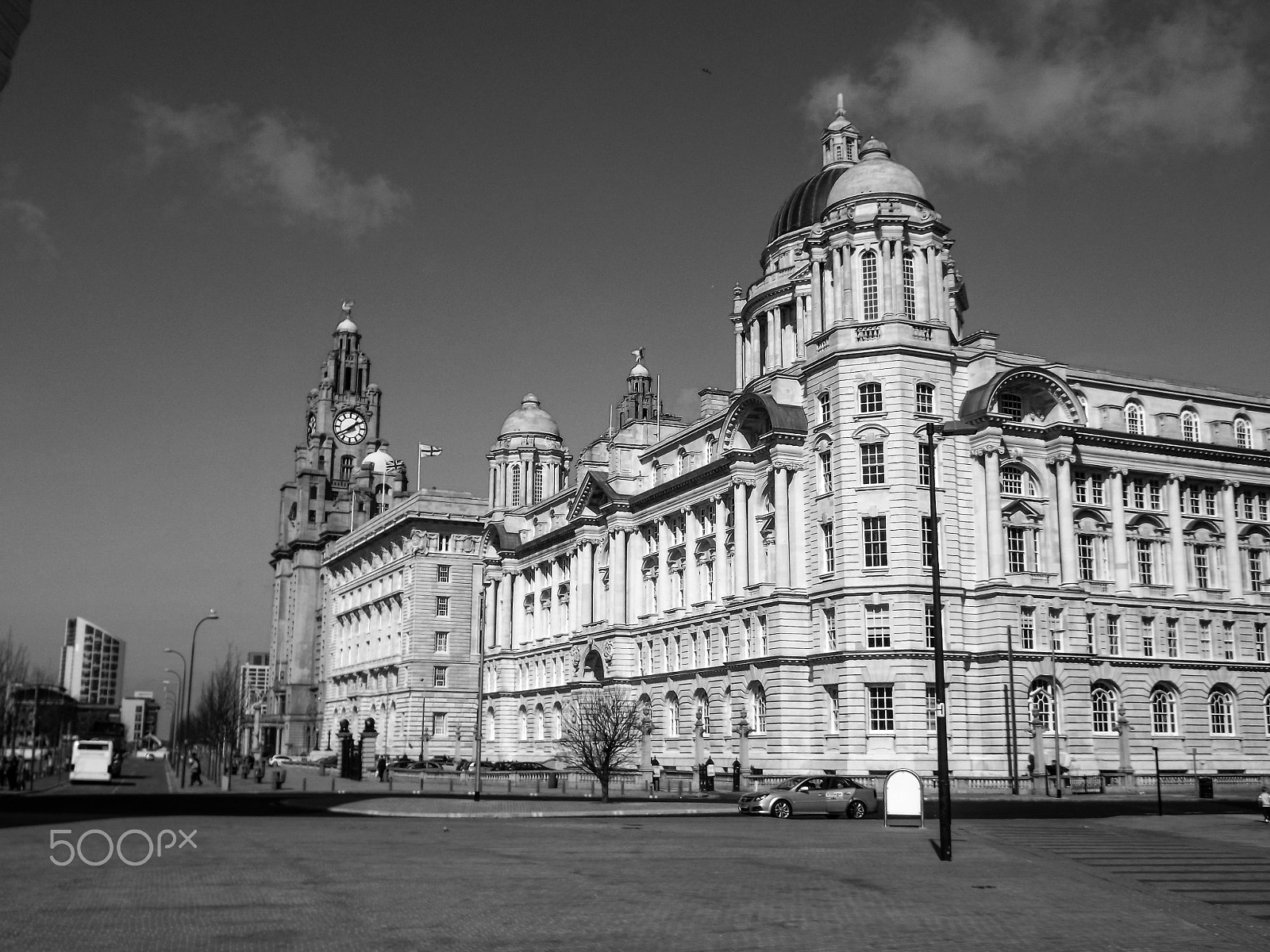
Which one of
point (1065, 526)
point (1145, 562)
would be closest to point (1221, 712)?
point (1145, 562)

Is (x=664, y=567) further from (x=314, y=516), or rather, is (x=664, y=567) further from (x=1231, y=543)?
(x=314, y=516)

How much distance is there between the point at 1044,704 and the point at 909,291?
22102mm

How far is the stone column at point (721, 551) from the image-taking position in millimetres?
76375

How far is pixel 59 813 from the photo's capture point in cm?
3719

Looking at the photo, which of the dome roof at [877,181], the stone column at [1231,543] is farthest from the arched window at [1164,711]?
the dome roof at [877,181]

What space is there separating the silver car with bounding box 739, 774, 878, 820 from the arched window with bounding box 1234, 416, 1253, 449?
46.4m

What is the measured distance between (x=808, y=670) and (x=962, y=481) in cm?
1237

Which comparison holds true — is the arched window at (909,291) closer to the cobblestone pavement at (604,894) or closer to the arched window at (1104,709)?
the arched window at (1104,709)

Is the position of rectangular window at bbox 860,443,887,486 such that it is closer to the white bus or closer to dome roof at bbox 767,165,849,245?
dome roof at bbox 767,165,849,245

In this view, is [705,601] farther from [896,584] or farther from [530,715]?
[530,715]

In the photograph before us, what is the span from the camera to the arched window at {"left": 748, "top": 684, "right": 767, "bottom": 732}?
68944 millimetres

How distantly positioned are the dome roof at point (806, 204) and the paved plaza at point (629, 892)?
67676 millimetres

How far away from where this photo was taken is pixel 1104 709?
216 ft

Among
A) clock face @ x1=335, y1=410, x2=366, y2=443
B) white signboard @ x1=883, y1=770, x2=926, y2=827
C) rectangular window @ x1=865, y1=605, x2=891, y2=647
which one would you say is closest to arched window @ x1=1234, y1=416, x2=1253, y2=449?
rectangular window @ x1=865, y1=605, x2=891, y2=647
